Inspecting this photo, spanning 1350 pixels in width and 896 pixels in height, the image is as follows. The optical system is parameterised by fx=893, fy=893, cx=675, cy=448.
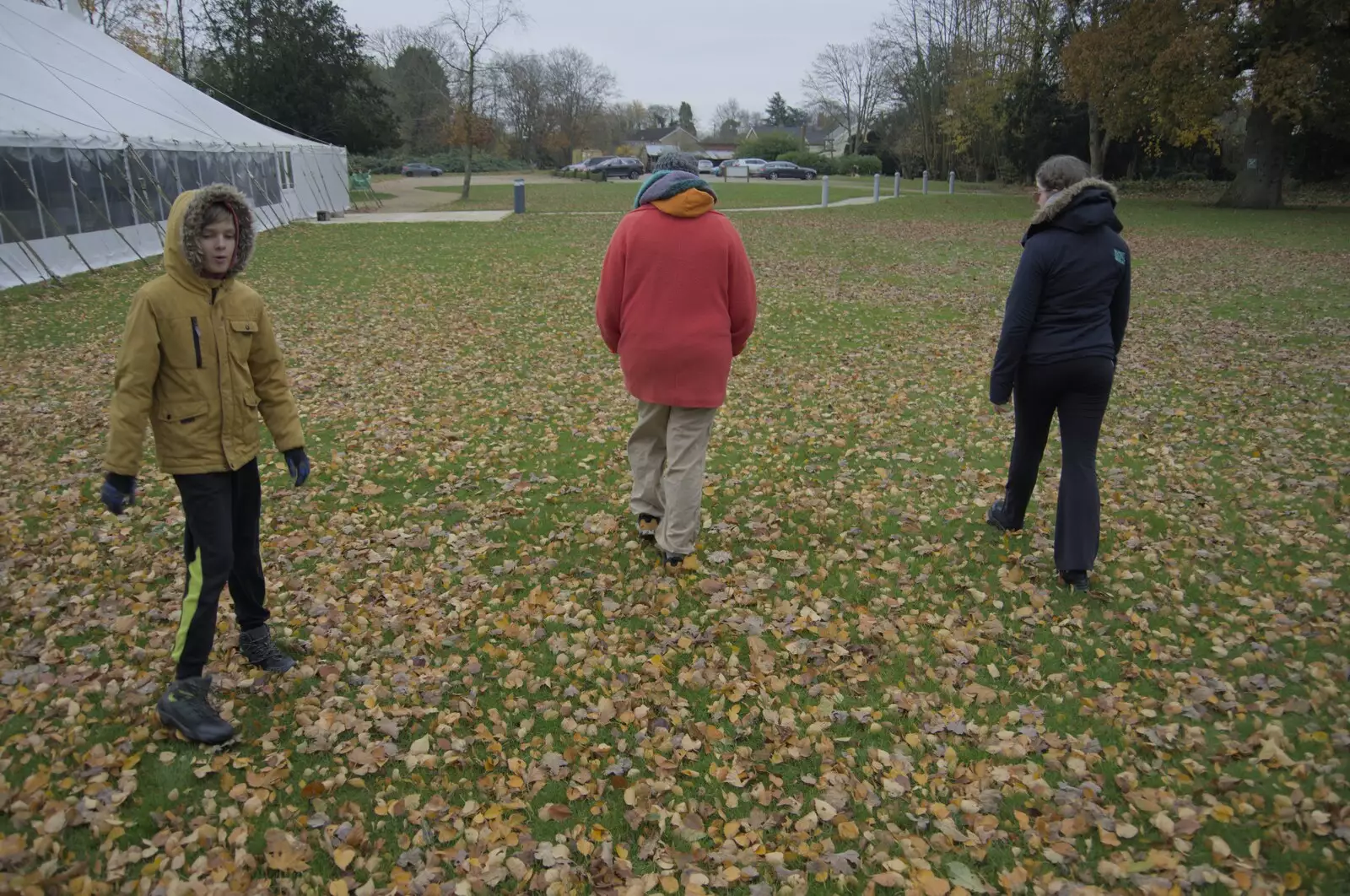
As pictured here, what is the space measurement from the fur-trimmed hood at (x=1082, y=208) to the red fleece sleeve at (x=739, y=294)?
145 cm

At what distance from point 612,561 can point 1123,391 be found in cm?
620

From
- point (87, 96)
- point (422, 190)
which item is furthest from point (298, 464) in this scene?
point (422, 190)

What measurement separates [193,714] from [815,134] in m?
118

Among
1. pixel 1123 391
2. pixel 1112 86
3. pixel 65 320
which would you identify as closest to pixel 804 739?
pixel 1123 391

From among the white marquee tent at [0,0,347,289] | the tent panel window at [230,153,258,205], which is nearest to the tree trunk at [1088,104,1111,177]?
the tent panel window at [230,153,258,205]

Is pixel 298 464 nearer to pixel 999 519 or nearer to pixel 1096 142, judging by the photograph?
pixel 999 519

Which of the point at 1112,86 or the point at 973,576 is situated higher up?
the point at 1112,86

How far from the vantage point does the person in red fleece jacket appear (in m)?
4.56

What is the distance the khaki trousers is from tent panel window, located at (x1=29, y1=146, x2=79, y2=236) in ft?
48.5

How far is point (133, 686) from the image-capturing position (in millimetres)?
4039

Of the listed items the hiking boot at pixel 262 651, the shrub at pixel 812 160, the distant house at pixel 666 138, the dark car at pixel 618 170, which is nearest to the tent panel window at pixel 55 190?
the hiking boot at pixel 262 651

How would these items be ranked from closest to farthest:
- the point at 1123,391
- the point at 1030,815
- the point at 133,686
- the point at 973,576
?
the point at 1030,815 < the point at 133,686 < the point at 973,576 < the point at 1123,391

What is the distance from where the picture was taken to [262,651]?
162 inches

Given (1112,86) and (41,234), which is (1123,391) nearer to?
(41,234)
